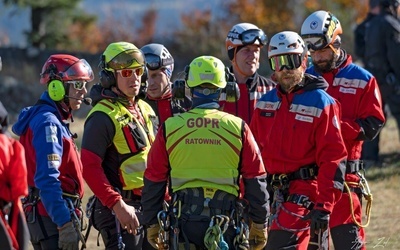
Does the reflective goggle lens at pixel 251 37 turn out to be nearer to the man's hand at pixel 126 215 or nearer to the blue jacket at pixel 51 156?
the blue jacket at pixel 51 156

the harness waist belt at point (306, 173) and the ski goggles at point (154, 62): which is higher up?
the ski goggles at point (154, 62)

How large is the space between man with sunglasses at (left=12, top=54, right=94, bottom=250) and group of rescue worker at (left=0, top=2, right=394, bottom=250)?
0.04 ft

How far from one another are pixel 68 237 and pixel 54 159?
0.61 m

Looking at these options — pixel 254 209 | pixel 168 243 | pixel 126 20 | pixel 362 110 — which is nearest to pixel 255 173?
pixel 254 209

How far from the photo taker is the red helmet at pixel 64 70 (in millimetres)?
8852

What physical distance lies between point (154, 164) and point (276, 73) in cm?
177

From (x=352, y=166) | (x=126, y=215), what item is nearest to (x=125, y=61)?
(x=126, y=215)

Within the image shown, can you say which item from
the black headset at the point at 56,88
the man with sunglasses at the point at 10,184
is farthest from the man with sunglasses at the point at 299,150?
the man with sunglasses at the point at 10,184

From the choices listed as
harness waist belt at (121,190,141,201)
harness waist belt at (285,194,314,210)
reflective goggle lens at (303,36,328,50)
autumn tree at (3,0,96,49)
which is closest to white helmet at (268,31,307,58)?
reflective goggle lens at (303,36,328,50)

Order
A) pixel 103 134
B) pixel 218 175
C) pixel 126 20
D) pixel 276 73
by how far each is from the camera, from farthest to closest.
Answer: pixel 126 20
pixel 276 73
pixel 103 134
pixel 218 175

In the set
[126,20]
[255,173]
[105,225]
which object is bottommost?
[126,20]

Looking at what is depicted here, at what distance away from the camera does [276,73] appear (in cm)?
922

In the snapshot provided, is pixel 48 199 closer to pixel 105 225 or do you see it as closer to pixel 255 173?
pixel 105 225

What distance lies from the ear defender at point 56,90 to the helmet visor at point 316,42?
235 centimetres
